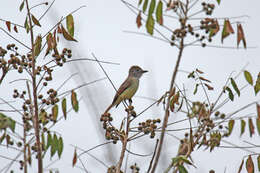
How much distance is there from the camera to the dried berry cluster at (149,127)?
362 centimetres

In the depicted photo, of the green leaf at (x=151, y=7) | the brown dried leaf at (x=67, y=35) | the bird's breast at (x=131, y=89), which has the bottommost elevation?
the bird's breast at (x=131, y=89)

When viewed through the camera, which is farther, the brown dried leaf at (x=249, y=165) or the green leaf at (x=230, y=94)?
the green leaf at (x=230, y=94)

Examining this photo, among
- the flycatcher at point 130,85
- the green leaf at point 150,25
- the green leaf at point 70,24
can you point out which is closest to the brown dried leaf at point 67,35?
the green leaf at point 70,24

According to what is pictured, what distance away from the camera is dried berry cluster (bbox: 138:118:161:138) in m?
3.62

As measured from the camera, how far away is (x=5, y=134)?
3898 millimetres

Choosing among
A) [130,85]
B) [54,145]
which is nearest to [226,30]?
[54,145]

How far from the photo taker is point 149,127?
12.0 ft

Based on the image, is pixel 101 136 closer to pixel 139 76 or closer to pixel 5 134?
pixel 5 134

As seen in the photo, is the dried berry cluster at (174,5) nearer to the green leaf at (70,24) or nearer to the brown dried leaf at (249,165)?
the green leaf at (70,24)

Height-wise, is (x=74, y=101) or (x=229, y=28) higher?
(x=229, y=28)

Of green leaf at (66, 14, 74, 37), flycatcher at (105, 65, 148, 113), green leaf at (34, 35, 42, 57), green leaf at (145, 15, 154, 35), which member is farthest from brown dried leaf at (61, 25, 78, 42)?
flycatcher at (105, 65, 148, 113)

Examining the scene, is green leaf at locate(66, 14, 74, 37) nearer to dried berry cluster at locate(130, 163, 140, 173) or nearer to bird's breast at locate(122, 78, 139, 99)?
dried berry cluster at locate(130, 163, 140, 173)

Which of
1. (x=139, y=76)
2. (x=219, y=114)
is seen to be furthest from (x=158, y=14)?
(x=139, y=76)

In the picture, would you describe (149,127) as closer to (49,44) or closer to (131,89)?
(49,44)
